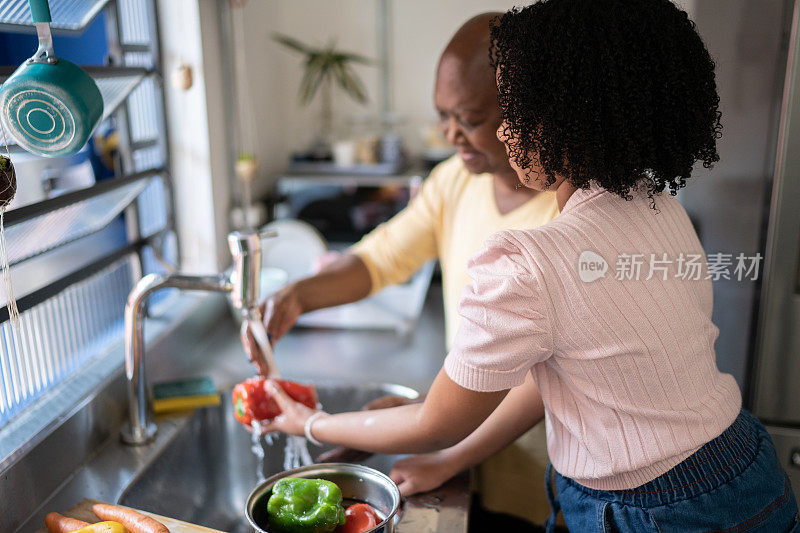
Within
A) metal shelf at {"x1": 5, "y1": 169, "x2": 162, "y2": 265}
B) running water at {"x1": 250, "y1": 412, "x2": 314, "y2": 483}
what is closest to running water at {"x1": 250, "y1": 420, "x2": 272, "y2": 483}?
running water at {"x1": 250, "y1": 412, "x2": 314, "y2": 483}

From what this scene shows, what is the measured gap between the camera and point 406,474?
1098 mm

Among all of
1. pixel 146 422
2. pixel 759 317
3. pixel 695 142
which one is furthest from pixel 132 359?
pixel 759 317

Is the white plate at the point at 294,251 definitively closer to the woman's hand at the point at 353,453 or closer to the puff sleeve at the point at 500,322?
the woman's hand at the point at 353,453

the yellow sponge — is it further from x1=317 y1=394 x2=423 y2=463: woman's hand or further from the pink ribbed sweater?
the pink ribbed sweater

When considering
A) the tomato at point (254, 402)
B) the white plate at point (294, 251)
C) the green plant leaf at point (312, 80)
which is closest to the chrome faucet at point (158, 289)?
the tomato at point (254, 402)

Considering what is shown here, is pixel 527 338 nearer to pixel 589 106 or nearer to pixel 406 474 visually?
pixel 589 106

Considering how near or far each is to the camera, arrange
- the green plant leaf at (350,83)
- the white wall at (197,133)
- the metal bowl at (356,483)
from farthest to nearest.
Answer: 1. the green plant leaf at (350,83)
2. the white wall at (197,133)
3. the metal bowl at (356,483)

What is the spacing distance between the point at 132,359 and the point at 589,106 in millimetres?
871

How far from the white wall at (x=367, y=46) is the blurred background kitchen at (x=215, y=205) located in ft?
1.16

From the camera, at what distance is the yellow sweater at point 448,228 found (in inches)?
50.5

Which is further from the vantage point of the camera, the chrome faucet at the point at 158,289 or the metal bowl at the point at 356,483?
the chrome faucet at the point at 158,289

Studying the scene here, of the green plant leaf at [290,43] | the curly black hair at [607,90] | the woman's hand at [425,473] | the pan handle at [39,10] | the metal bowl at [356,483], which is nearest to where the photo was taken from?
the curly black hair at [607,90]

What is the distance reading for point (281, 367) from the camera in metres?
1.64

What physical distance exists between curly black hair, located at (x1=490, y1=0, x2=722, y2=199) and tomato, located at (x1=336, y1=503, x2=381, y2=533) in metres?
0.51
